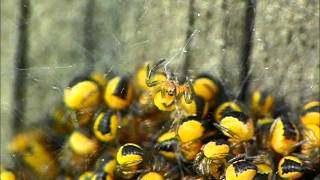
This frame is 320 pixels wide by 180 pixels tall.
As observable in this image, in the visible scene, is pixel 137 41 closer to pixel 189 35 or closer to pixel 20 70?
pixel 189 35

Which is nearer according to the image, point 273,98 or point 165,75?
point 165,75

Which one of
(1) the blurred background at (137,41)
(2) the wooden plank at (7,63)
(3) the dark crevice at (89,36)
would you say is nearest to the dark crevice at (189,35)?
(1) the blurred background at (137,41)

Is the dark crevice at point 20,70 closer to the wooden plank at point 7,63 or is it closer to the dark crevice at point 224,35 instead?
the wooden plank at point 7,63

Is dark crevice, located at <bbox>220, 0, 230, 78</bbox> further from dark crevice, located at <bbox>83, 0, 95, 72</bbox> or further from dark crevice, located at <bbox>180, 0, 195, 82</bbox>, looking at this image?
dark crevice, located at <bbox>83, 0, 95, 72</bbox>

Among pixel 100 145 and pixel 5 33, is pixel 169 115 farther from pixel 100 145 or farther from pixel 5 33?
pixel 5 33

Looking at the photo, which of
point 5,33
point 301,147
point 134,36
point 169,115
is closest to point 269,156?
point 301,147

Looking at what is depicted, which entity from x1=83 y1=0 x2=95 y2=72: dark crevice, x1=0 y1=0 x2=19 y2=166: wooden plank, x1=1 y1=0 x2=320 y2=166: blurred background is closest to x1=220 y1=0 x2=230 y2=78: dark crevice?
x1=1 y1=0 x2=320 y2=166: blurred background

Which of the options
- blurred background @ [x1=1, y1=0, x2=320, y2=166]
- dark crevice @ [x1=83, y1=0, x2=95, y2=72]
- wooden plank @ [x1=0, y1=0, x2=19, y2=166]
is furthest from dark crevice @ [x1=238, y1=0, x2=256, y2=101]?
wooden plank @ [x1=0, y1=0, x2=19, y2=166]

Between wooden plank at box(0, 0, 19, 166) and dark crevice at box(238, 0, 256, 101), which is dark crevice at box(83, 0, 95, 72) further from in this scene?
dark crevice at box(238, 0, 256, 101)
